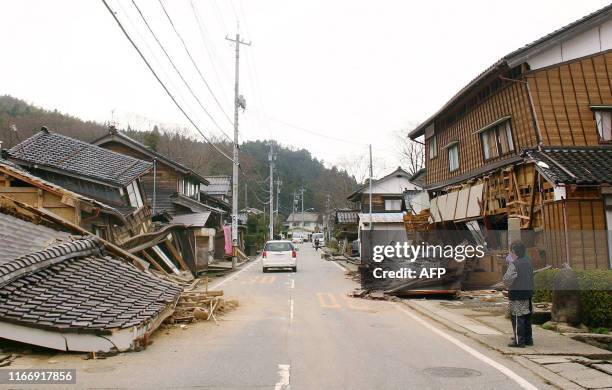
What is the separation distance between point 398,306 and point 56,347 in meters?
9.35

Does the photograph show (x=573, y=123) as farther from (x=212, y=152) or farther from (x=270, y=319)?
(x=212, y=152)

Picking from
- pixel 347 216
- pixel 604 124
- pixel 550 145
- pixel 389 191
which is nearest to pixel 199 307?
pixel 550 145

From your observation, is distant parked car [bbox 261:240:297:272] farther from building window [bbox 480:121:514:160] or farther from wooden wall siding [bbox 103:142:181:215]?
building window [bbox 480:121:514:160]

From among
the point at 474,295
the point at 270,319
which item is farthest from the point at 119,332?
the point at 474,295

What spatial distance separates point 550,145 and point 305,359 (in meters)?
11.1

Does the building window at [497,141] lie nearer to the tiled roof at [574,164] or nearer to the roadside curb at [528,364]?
the tiled roof at [574,164]

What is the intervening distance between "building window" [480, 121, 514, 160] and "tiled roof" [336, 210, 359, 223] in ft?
106

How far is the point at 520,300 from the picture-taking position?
8.48m

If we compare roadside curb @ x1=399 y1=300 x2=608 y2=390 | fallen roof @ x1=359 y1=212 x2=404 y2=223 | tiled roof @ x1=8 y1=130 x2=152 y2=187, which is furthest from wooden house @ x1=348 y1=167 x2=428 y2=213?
roadside curb @ x1=399 y1=300 x2=608 y2=390

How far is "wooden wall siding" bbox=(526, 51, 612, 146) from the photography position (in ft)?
50.2

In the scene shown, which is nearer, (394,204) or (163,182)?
(163,182)

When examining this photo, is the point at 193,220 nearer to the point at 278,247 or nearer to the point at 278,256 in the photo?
the point at 278,247

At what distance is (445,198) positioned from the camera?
2192 cm

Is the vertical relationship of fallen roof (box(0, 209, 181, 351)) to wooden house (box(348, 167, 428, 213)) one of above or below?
below
